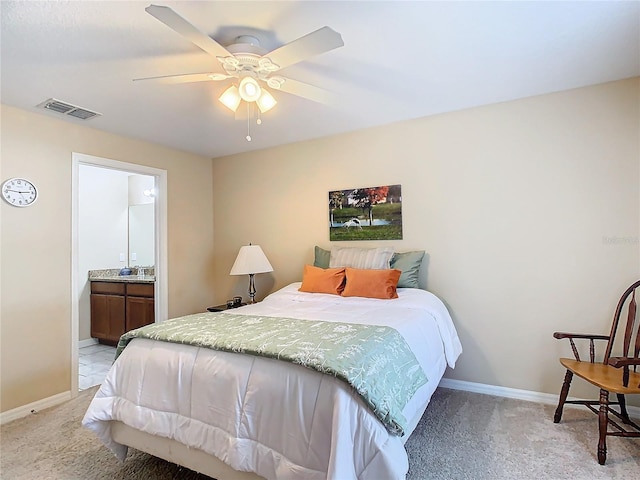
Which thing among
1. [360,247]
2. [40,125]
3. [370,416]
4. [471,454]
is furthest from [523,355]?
[40,125]

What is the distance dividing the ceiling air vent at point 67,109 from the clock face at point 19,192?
2.00 ft

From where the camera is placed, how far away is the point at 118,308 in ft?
14.6

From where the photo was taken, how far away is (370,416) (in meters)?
1.38

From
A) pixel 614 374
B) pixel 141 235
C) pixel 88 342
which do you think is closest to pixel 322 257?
pixel 614 374

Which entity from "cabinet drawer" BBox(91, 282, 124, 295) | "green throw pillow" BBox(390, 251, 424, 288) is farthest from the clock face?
"green throw pillow" BBox(390, 251, 424, 288)

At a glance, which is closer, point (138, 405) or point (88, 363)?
point (138, 405)

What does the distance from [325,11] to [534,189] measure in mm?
2087

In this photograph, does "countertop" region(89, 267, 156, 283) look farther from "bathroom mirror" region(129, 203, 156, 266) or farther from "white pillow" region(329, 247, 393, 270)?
"white pillow" region(329, 247, 393, 270)

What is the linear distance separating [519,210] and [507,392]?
1458 millimetres

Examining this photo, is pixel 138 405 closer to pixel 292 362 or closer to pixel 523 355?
pixel 292 362

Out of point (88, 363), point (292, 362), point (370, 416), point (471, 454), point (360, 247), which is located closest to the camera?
point (370, 416)

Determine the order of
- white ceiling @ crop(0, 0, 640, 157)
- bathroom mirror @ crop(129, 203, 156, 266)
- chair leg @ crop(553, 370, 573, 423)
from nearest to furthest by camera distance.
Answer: white ceiling @ crop(0, 0, 640, 157), chair leg @ crop(553, 370, 573, 423), bathroom mirror @ crop(129, 203, 156, 266)

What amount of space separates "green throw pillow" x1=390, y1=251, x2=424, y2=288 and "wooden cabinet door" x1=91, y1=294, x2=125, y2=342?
11.3 ft

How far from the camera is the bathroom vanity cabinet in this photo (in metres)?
4.26
